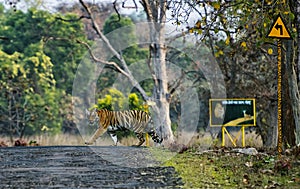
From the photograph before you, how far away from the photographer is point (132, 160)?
582 inches

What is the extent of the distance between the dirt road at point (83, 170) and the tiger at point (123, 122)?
3.59m

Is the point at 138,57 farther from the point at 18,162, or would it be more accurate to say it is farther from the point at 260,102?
the point at 18,162

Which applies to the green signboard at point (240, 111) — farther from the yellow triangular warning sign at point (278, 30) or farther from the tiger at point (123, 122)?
Answer: the yellow triangular warning sign at point (278, 30)

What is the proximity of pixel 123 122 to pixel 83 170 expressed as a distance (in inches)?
349

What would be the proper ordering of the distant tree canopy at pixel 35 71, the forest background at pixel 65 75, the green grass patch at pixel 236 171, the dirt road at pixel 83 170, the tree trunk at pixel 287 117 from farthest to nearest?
the distant tree canopy at pixel 35 71
the forest background at pixel 65 75
the tree trunk at pixel 287 117
the dirt road at pixel 83 170
the green grass patch at pixel 236 171

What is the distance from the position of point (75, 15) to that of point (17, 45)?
3.96m

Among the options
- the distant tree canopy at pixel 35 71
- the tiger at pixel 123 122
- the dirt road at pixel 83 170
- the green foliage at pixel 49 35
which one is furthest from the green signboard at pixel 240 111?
the green foliage at pixel 49 35

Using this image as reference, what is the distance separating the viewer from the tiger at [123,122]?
2133cm

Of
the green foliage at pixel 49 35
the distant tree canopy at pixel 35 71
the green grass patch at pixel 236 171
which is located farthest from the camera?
the green foliage at pixel 49 35

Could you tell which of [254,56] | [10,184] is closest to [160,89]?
[254,56]

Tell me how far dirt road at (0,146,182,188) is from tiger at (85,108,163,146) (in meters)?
3.59

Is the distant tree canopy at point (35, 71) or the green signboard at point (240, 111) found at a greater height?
the distant tree canopy at point (35, 71)

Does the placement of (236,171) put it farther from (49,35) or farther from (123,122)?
(49,35)

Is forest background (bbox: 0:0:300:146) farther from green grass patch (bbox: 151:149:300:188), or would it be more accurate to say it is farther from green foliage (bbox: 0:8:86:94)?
green grass patch (bbox: 151:149:300:188)
